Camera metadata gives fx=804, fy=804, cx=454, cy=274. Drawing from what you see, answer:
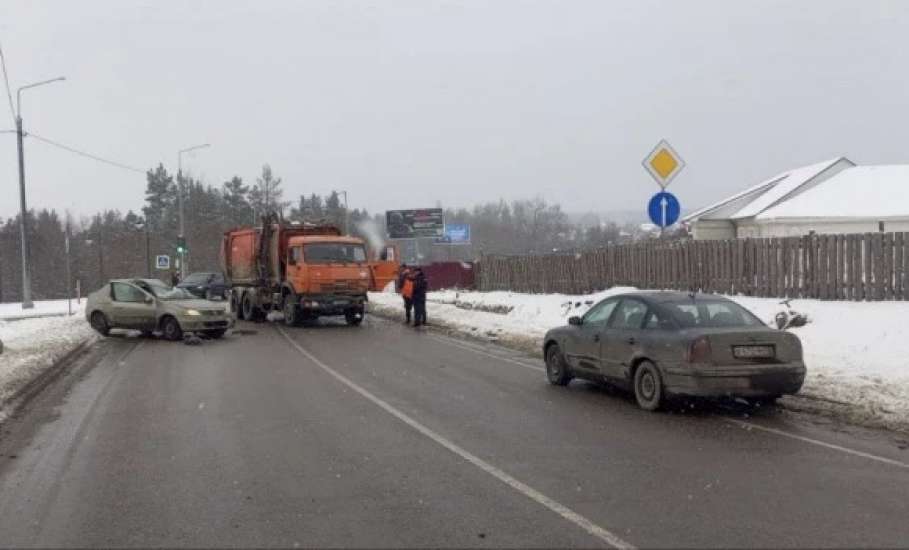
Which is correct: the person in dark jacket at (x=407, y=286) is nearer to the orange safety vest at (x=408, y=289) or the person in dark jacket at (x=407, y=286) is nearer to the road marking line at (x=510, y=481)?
the orange safety vest at (x=408, y=289)

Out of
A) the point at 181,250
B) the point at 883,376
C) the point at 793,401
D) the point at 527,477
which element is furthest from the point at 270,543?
the point at 181,250

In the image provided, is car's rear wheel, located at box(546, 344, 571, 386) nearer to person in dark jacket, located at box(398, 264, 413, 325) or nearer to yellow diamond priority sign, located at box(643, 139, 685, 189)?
yellow diamond priority sign, located at box(643, 139, 685, 189)

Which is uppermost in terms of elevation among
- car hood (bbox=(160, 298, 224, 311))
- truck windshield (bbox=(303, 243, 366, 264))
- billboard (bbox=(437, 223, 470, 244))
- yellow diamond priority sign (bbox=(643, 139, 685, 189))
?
billboard (bbox=(437, 223, 470, 244))

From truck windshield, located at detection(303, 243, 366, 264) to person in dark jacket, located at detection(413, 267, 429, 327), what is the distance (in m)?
1.86

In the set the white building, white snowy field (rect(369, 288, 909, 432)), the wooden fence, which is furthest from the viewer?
the white building

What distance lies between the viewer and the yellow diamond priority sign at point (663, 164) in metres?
14.2

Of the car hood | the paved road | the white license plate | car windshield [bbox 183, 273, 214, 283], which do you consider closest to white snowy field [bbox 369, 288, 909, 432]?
the white license plate

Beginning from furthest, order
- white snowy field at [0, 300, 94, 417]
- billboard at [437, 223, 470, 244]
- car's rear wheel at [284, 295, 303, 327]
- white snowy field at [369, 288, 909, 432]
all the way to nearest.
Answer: billboard at [437, 223, 470, 244]
car's rear wheel at [284, 295, 303, 327]
white snowy field at [0, 300, 94, 417]
white snowy field at [369, 288, 909, 432]

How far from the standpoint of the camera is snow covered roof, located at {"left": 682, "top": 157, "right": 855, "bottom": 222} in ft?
116

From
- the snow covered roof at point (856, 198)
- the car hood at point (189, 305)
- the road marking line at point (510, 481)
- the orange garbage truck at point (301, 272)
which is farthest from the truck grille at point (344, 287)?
the snow covered roof at point (856, 198)

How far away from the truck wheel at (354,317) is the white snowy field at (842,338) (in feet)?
7.05

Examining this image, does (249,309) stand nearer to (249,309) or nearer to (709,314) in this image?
(249,309)

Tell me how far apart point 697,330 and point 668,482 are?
10.5ft

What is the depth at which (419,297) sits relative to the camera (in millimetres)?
23328
